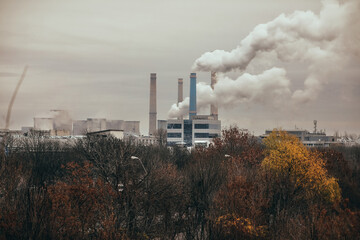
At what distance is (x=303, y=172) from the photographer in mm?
42469

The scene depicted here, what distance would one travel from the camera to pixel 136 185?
3388 cm

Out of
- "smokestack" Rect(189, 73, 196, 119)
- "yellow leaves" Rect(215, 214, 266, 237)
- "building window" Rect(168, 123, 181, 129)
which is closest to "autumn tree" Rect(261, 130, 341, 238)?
"yellow leaves" Rect(215, 214, 266, 237)

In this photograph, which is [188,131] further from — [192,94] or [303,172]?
[303,172]

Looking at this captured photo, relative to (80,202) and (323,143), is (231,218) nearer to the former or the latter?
(80,202)

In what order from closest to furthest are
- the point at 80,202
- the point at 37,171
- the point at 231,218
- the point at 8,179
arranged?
the point at 80,202, the point at 231,218, the point at 8,179, the point at 37,171

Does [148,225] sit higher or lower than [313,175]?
lower

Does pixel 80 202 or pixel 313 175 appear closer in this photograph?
pixel 80 202

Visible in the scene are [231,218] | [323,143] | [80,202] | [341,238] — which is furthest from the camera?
[323,143]

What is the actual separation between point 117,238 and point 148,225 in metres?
Answer: 7.01

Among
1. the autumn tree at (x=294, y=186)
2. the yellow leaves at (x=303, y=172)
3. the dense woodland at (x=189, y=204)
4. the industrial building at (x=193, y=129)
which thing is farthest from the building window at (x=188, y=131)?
the yellow leaves at (x=303, y=172)

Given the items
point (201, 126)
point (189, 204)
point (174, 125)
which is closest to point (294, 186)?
point (189, 204)

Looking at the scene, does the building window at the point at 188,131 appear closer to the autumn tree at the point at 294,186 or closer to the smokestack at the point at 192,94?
the smokestack at the point at 192,94

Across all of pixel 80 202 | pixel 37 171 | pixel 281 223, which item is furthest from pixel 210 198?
pixel 37 171

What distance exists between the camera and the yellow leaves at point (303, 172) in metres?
40.0
